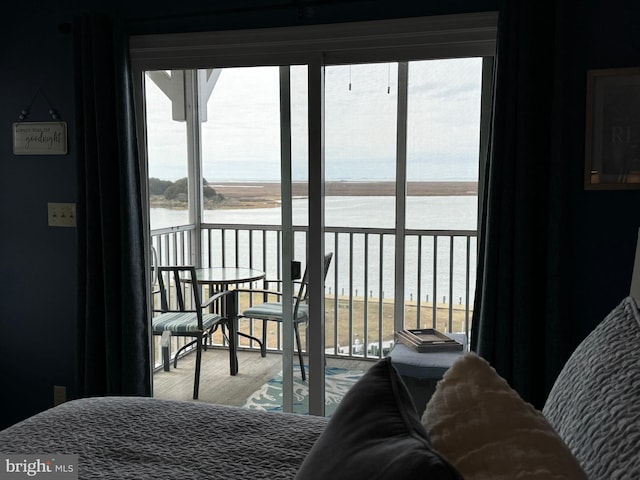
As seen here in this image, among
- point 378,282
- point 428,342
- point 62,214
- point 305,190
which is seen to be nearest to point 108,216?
point 62,214

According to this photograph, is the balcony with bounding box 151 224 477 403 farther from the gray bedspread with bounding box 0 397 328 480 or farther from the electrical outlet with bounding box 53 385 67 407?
the gray bedspread with bounding box 0 397 328 480

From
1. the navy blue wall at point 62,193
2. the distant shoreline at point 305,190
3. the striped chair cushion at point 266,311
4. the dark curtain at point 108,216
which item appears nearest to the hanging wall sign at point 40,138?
the navy blue wall at point 62,193

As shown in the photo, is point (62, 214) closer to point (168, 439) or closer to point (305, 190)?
point (305, 190)

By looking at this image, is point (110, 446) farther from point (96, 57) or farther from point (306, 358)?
point (96, 57)

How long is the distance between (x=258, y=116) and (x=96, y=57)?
32.6 inches

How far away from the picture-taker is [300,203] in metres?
2.96

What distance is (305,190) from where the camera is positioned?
294cm

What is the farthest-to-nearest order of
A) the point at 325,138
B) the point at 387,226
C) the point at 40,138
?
the point at 387,226 < the point at 40,138 < the point at 325,138

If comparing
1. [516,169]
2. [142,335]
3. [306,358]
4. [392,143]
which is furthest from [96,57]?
[516,169]

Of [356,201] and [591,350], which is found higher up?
[356,201]

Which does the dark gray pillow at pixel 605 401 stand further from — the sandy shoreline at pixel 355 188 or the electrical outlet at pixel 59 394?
the electrical outlet at pixel 59 394

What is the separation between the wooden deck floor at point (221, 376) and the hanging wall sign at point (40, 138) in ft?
5.12
